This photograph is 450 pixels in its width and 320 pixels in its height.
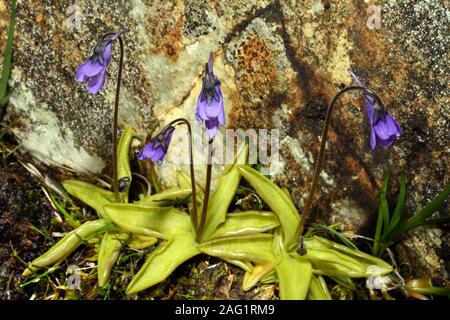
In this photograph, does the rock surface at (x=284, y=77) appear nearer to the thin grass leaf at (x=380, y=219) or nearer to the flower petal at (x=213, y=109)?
the thin grass leaf at (x=380, y=219)

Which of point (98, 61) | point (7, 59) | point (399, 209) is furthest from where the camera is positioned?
point (7, 59)

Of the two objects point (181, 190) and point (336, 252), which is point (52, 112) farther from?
point (336, 252)

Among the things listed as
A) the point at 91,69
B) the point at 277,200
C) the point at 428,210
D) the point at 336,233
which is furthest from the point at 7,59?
the point at 428,210

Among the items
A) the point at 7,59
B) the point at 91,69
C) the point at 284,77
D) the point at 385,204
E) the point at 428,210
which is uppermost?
the point at 7,59

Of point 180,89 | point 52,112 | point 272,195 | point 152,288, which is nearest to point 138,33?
point 180,89

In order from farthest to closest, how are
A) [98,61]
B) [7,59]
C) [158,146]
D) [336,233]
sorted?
[7,59] → [336,233] → [158,146] → [98,61]

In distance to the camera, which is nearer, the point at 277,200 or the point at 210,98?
the point at 210,98

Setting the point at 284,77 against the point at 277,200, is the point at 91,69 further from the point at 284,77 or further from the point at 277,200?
the point at 277,200

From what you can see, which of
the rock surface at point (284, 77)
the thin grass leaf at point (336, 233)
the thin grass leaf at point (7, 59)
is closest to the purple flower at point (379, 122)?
the rock surface at point (284, 77)

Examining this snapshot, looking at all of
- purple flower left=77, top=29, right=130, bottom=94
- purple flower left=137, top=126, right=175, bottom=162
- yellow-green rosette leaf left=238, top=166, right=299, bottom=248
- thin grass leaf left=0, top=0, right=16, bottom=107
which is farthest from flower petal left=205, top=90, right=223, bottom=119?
thin grass leaf left=0, top=0, right=16, bottom=107
